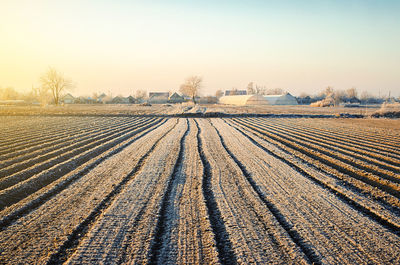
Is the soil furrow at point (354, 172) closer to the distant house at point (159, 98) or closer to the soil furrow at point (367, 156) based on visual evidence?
the soil furrow at point (367, 156)

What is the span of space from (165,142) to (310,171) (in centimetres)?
691

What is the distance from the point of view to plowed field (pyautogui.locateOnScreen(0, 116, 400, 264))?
375cm

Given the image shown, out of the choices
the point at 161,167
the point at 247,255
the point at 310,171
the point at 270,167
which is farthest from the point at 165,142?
the point at 247,255

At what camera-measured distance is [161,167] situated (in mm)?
8125

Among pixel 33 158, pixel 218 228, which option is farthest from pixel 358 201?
pixel 33 158

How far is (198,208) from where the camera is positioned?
17.1ft

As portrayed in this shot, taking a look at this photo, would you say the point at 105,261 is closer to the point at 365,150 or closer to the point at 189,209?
the point at 189,209

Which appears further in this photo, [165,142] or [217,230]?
[165,142]

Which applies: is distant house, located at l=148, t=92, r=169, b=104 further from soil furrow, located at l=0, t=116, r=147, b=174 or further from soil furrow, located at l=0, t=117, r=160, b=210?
soil furrow, located at l=0, t=117, r=160, b=210

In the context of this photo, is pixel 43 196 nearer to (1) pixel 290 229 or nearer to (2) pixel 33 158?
(2) pixel 33 158

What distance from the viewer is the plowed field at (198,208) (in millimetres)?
3750

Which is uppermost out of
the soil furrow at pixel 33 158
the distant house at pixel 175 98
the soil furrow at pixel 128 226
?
the distant house at pixel 175 98

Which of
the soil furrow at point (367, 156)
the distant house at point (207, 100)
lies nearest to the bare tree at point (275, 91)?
the distant house at point (207, 100)

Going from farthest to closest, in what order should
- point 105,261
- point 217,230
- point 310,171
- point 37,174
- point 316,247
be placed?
point 310,171 < point 37,174 < point 217,230 < point 316,247 < point 105,261
